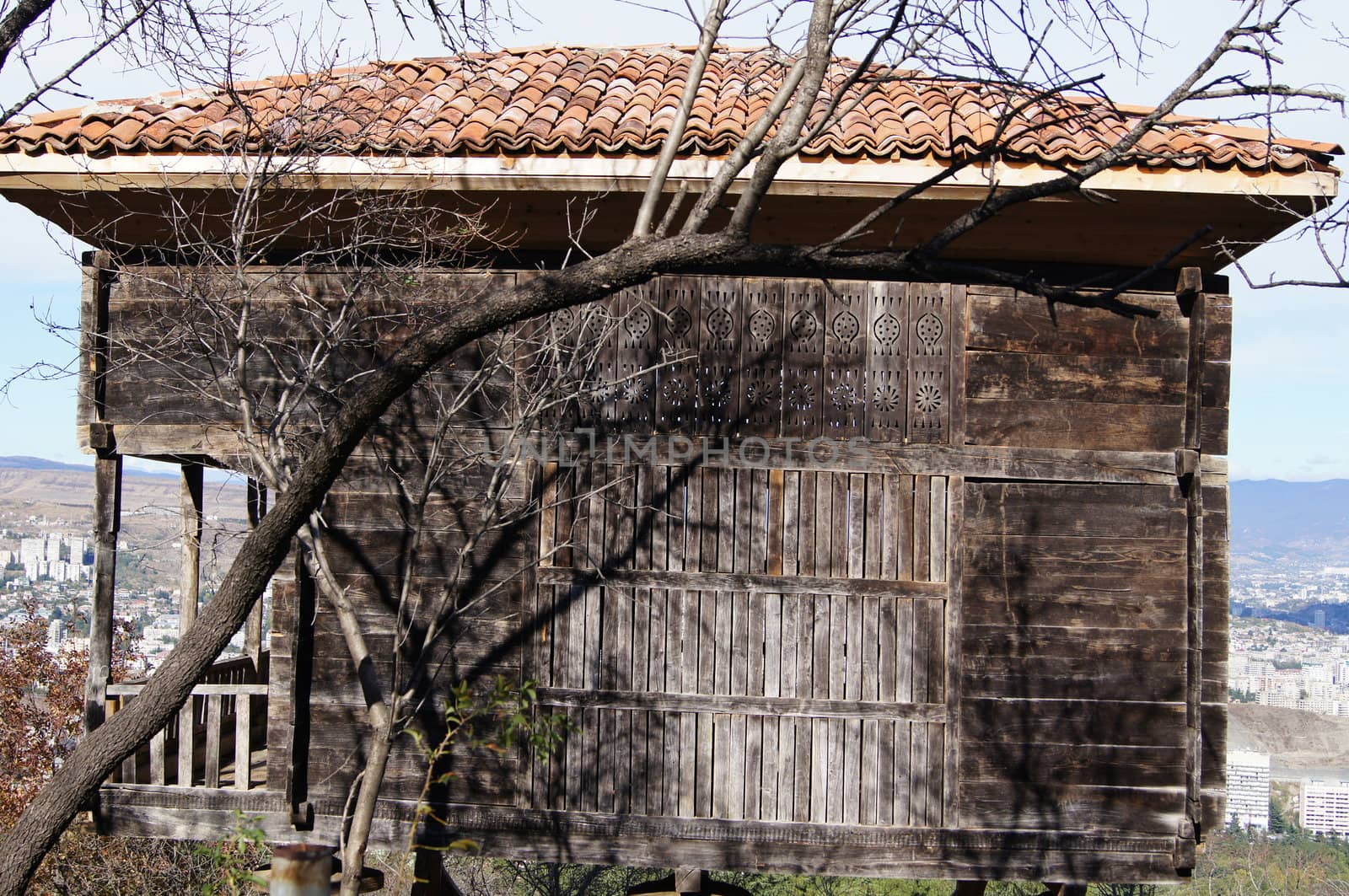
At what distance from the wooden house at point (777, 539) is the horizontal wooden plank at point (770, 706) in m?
0.01

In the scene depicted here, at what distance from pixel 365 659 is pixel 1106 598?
3870 millimetres

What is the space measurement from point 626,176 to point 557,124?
0.53 m

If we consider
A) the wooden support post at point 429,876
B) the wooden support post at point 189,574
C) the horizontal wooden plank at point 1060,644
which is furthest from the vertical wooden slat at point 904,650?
the wooden support post at point 189,574

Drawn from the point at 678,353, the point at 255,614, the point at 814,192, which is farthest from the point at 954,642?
the point at 255,614

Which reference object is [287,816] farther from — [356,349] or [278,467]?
[356,349]

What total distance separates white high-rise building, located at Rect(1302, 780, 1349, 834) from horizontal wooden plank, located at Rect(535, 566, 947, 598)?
79.8 metres

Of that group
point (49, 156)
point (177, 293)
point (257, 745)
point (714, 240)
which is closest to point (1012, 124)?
point (714, 240)

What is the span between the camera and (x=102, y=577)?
6.02 m

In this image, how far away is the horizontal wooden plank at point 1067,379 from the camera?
5715 mm

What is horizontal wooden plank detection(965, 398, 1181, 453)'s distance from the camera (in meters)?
5.71

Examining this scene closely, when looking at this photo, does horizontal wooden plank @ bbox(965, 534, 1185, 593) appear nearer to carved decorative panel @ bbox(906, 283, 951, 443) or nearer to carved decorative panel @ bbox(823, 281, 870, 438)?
carved decorative panel @ bbox(906, 283, 951, 443)

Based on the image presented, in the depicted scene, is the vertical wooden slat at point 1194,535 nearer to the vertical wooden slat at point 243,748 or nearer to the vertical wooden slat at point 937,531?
the vertical wooden slat at point 937,531

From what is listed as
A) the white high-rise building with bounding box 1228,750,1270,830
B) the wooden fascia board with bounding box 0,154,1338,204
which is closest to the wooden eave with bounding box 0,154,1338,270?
the wooden fascia board with bounding box 0,154,1338,204

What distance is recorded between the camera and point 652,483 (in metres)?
5.75
